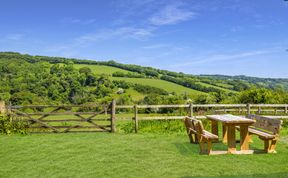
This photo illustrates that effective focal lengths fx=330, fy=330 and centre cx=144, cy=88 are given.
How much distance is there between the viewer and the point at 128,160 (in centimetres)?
867

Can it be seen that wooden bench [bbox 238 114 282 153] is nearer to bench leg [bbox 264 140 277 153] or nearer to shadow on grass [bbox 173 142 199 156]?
bench leg [bbox 264 140 277 153]

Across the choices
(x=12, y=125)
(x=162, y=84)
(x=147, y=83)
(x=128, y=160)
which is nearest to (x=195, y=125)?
→ (x=128, y=160)

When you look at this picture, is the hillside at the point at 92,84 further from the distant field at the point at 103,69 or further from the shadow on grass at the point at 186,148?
the shadow on grass at the point at 186,148

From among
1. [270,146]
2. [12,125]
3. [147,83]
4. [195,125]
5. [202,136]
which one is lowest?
[12,125]

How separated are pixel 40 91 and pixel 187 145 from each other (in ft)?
146

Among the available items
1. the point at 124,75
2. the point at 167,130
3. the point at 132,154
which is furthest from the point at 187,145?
A: the point at 124,75

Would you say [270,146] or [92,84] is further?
[92,84]

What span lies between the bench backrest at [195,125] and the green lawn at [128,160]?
1.84 ft

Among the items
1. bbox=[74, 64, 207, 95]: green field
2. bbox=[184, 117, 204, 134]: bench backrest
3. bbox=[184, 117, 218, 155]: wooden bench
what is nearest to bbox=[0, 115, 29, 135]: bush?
bbox=[184, 117, 204, 134]: bench backrest

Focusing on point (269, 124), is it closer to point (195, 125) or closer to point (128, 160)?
point (195, 125)

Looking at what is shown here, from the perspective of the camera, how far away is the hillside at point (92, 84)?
165ft

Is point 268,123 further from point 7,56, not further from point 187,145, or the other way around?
point 7,56

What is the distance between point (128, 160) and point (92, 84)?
185ft

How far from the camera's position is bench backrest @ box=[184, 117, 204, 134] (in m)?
9.57
